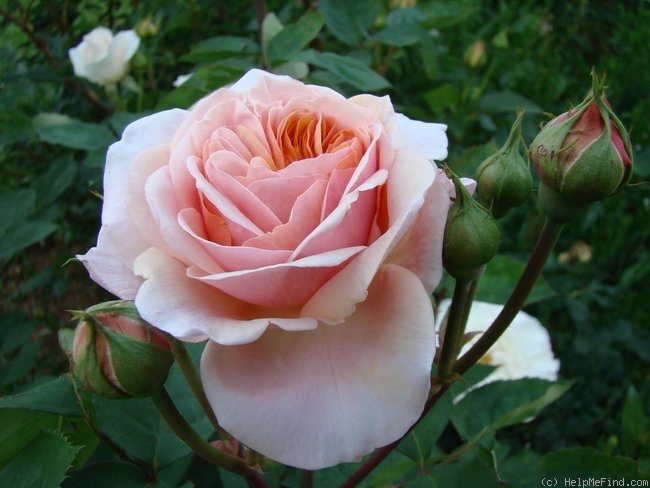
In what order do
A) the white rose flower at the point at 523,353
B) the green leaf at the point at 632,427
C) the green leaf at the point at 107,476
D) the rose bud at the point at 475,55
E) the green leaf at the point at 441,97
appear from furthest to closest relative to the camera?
the rose bud at the point at 475,55 < the green leaf at the point at 441,97 < the white rose flower at the point at 523,353 < the green leaf at the point at 632,427 < the green leaf at the point at 107,476

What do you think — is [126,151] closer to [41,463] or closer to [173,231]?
[173,231]

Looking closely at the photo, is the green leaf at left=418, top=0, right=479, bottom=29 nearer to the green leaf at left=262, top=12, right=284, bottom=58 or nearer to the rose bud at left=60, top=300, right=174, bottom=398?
the green leaf at left=262, top=12, right=284, bottom=58

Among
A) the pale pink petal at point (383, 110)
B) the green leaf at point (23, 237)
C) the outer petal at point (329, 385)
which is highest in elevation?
the pale pink petal at point (383, 110)

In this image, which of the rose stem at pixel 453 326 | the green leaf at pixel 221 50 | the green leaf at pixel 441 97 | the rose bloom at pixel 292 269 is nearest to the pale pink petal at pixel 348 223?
the rose bloom at pixel 292 269

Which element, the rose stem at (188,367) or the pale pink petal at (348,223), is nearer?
the pale pink petal at (348,223)

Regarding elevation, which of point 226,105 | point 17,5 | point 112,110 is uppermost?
point 226,105

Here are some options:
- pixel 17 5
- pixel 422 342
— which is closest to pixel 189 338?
pixel 422 342

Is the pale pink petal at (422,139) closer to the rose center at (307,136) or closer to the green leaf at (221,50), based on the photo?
the rose center at (307,136)

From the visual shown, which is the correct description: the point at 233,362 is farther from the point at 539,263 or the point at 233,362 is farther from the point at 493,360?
the point at 493,360
